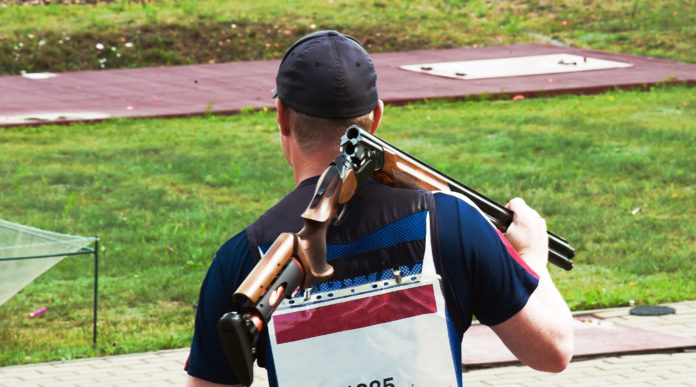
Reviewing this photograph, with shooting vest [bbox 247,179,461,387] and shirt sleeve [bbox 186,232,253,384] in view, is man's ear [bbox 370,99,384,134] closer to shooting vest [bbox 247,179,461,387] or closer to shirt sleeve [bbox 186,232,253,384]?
shooting vest [bbox 247,179,461,387]

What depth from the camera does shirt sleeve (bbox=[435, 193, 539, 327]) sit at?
2580 millimetres

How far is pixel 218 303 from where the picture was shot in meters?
2.67

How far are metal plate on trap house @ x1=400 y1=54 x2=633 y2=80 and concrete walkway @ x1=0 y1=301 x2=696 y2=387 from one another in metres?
12.3

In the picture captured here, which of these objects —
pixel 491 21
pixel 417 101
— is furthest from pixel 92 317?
pixel 491 21

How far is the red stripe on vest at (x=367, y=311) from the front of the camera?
2582 mm

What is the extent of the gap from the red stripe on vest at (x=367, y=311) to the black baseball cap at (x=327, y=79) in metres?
0.46

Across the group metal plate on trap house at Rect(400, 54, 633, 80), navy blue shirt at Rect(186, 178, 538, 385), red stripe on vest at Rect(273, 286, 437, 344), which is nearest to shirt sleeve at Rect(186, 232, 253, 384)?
navy blue shirt at Rect(186, 178, 538, 385)

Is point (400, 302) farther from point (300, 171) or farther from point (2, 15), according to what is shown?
point (2, 15)

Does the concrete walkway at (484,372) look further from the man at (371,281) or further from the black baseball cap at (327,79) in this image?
the black baseball cap at (327,79)

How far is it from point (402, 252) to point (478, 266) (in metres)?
0.18

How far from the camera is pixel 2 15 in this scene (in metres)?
23.5

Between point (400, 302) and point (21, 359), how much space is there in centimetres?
519

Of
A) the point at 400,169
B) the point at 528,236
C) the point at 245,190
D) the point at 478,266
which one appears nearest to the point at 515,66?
the point at 245,190

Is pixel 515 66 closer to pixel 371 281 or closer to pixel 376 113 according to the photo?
pixel 376 113
